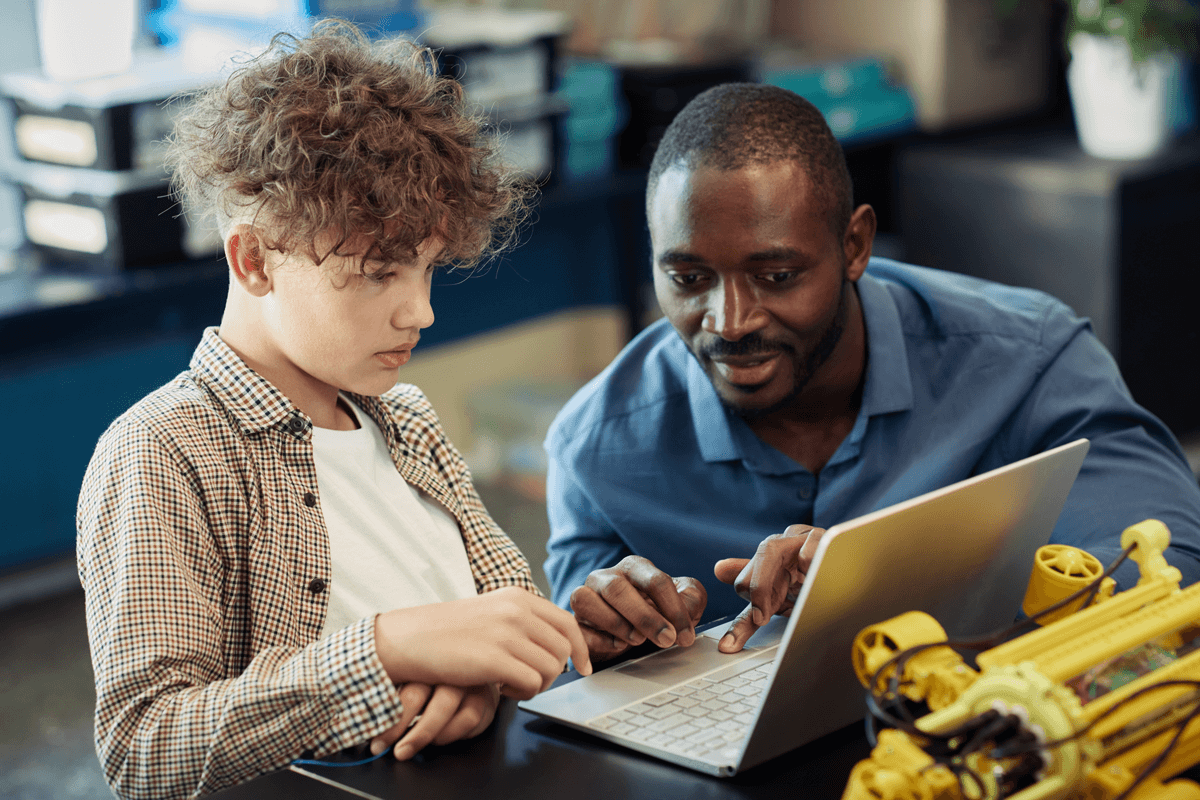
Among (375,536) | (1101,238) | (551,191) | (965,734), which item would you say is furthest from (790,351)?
(1101,238)

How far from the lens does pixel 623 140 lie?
9.85 ft

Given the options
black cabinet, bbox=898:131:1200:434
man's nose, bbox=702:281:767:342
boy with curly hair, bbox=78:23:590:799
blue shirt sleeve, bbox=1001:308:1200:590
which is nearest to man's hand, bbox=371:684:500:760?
boy with curly hair, bbox=78:23:590:799

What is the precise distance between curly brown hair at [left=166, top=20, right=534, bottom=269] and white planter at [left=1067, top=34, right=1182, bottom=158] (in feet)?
7.88

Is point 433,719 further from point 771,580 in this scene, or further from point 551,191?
point 551,191

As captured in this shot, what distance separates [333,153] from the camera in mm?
922

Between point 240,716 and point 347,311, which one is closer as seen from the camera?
point 240,716

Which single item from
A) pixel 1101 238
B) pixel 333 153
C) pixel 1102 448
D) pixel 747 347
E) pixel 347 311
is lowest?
pixel 1101 238

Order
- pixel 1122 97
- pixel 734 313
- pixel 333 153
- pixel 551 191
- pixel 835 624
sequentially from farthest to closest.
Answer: pixel 1122 97 < pixel 551 191 < pixel 734 313 < pixel 333 153 < pixel 835 624

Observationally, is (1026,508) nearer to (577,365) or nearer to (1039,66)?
(577,365)

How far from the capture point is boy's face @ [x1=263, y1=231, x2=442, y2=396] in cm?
92

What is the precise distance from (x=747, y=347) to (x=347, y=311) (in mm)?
409

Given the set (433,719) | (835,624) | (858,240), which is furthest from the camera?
(858,240)

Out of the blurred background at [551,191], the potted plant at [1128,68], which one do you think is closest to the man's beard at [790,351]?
the blurred background at [551,191]

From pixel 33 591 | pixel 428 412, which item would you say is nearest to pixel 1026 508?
pixel 428 412
